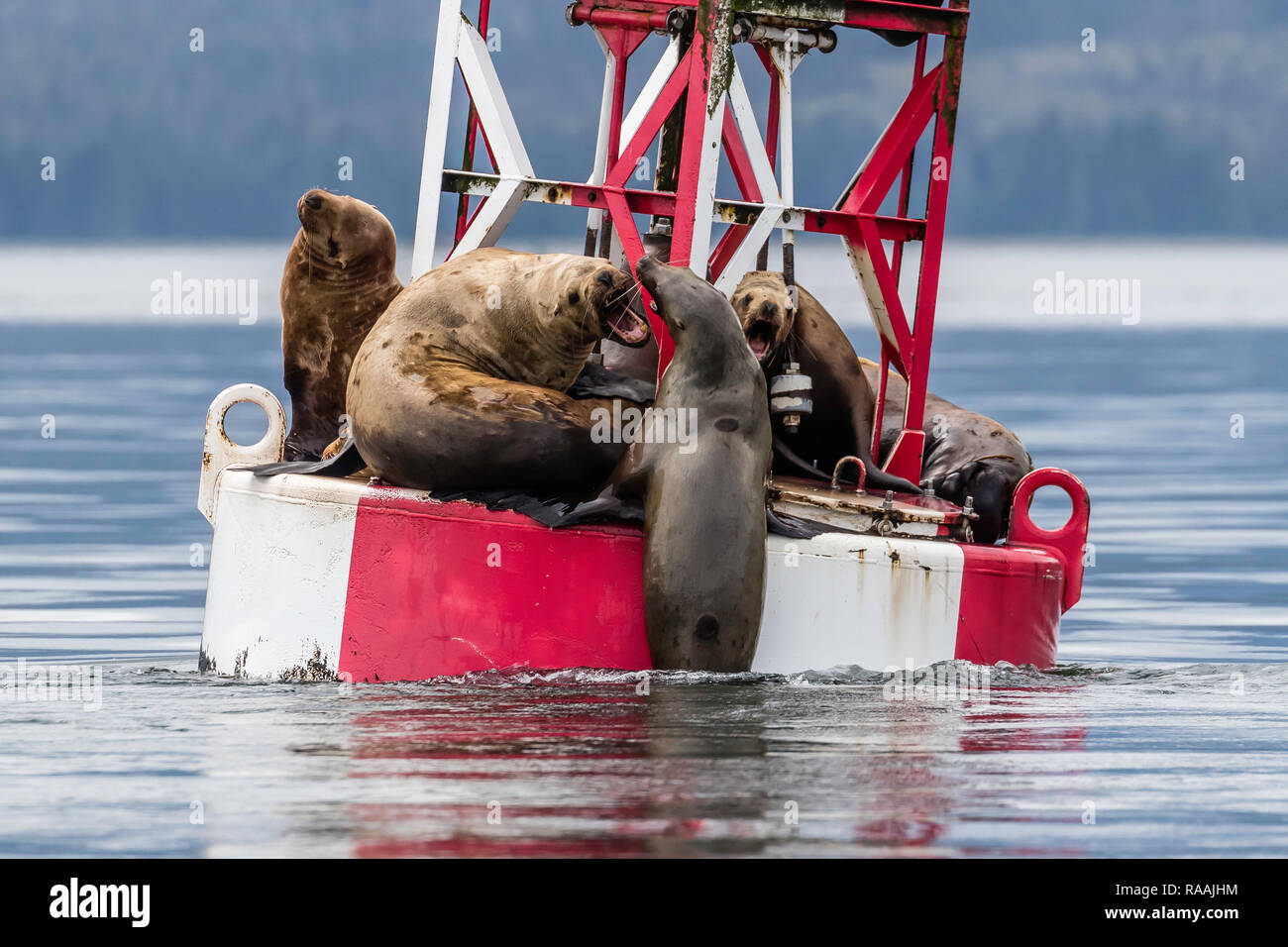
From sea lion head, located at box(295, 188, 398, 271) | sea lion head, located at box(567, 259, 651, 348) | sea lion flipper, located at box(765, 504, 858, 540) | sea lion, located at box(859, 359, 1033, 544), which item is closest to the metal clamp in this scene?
sea lion head, located at box(295, 188, 398, 271)

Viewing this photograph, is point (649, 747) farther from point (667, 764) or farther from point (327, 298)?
point (327, 298)

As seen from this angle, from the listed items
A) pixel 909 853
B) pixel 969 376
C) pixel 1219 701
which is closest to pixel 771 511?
pixel 1219 701

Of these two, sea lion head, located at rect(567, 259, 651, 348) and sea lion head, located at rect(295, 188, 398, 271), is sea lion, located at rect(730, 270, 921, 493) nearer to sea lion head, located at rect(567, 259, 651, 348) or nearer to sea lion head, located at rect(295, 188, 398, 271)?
sea lion head, located at rect(567, 259, 651, 348)

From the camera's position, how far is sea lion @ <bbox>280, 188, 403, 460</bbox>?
1169 centimetres

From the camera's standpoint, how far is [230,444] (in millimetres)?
11625

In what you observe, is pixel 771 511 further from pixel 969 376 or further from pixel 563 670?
pixel 969 376

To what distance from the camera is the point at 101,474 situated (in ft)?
72.4

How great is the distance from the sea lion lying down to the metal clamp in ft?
8.17

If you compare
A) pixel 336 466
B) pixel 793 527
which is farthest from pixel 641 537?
pixel 336 466

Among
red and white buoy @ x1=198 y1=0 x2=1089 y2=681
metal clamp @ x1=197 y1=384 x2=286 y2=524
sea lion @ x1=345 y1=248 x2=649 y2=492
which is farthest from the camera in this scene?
metal clamp @ x1=197 y1=384 x2=286 y2=524

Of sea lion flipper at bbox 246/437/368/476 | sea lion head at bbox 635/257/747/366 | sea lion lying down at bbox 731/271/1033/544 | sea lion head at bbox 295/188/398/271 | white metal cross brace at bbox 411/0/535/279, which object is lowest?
sea lion flipper at bbox 246/437/368/476

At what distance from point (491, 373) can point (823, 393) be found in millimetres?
2020
